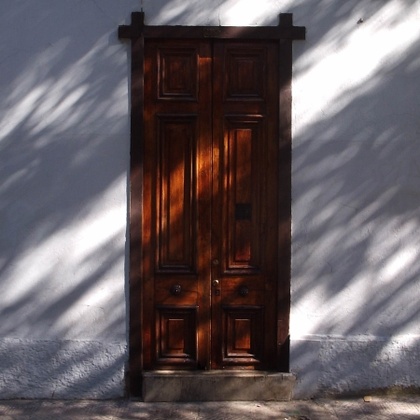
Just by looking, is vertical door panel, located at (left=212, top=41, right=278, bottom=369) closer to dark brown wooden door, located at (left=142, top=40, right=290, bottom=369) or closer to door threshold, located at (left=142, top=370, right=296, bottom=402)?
dark brown wooden door, located at (left=142, top=40, right=290, bottom=369)

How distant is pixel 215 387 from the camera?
6754 mm

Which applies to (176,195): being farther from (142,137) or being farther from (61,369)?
(61,369)

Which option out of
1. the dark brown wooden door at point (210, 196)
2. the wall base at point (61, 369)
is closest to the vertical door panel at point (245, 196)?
the dark brown wooden door at point (210, 196)

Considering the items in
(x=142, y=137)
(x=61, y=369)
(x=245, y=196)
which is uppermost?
(x=142, y=137)

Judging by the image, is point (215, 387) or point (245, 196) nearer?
point (215, 387)

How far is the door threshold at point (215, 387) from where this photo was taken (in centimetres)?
673

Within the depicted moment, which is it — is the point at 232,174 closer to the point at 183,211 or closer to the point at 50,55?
the point at 183,211

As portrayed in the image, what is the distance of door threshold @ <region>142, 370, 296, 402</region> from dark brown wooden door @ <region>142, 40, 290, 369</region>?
0.50 feet

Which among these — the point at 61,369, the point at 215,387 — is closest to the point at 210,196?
the point at 215,387

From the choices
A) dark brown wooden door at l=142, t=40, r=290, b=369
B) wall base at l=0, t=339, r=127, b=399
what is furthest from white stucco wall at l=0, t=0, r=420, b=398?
dark brown wooden door at l=142, t=40, r=290, b=369

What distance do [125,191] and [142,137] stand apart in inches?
18.5

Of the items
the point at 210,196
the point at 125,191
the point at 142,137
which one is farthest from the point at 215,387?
the point at 142,137

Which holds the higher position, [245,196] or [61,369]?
[245,196]

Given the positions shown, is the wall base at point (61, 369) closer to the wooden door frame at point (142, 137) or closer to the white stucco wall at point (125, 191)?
the white stucco wall at point (125, 191)
